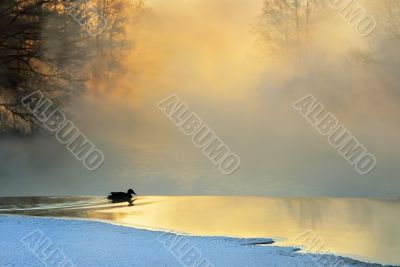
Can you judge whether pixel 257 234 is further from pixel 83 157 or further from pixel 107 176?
pixel 83 157

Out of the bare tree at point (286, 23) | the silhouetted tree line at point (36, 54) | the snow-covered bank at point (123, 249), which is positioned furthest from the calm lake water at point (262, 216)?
the bare tree at point (286, 23)

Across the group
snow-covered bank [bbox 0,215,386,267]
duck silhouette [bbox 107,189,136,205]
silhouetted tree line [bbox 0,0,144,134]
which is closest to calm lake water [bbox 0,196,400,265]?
duck silhouette [bbox 107,189,136,205]

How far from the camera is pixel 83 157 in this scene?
37.1 meters

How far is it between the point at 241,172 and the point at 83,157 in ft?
40.8

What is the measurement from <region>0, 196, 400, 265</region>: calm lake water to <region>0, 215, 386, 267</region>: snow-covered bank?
1.00 metres

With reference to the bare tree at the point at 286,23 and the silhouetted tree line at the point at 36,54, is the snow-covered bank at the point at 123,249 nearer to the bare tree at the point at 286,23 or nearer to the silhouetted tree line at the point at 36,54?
the silhouetted tree line at the point at 36,54

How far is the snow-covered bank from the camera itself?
1055 cm

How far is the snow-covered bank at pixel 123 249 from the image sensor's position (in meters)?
10.5

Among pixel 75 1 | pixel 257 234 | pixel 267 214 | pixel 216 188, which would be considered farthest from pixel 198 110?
pixel 257 234

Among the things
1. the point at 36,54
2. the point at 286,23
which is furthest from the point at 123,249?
the point at 286,23

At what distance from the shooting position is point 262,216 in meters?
16.3

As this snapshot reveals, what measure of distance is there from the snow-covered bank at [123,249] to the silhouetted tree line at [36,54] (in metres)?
15.3

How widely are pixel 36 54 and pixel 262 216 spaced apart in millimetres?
15678

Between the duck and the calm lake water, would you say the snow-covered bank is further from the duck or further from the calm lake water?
the duck
